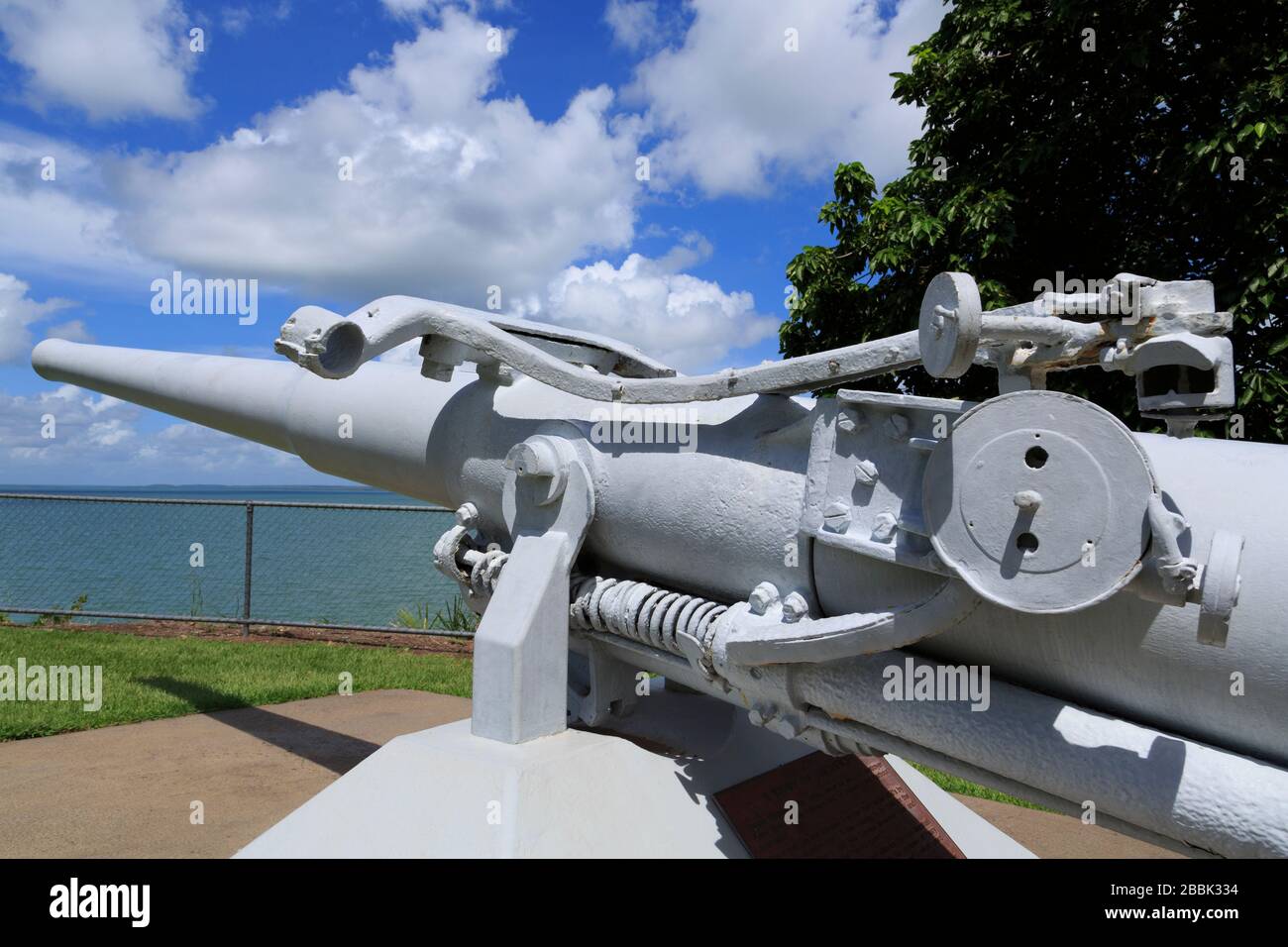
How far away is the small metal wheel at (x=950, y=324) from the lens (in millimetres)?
2074

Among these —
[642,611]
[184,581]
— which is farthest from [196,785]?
[184,581]

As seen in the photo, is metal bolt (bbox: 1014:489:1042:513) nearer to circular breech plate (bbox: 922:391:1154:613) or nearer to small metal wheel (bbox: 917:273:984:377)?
circular breech plate (bbox: 922:391:1154:613)

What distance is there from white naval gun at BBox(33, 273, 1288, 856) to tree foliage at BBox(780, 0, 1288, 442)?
12.7ft

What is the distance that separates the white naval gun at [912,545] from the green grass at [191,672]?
4.18 m

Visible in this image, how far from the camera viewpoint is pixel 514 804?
3.06 metres

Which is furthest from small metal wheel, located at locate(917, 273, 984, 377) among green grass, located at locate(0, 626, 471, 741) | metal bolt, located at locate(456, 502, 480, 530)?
green grass, located at locate(0, 626, 471, 741)

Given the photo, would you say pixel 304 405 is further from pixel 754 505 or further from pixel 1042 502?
pixel 1042 502

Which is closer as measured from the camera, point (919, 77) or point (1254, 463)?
point (1254, 463)

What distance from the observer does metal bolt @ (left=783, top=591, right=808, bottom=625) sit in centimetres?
291

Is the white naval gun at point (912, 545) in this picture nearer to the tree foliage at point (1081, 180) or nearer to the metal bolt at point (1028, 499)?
the metal bolt at point (1028, 499)

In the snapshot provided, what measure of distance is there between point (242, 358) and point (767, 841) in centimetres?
374

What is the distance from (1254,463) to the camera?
7.35ft

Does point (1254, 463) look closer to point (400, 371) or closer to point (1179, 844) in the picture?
point (1179, 844)

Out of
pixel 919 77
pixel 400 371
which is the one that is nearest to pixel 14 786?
pixel 400 371
